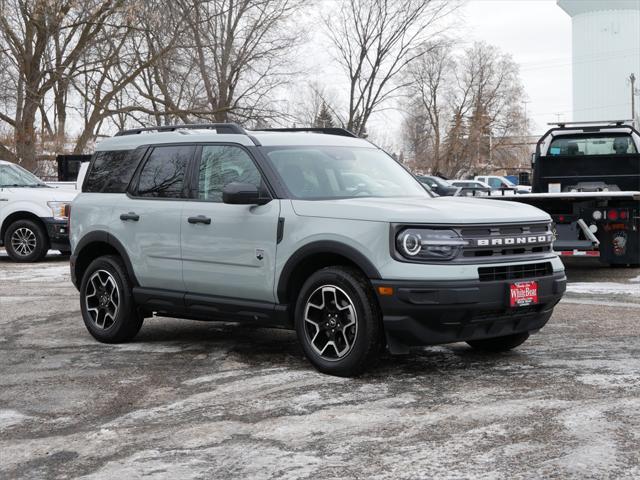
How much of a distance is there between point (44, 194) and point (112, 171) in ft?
29.5

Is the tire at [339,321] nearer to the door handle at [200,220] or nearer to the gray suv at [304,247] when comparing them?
the gray suv at [304,247]

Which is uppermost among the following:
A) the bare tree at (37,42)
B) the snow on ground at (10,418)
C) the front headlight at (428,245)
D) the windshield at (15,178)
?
the bare tree at (37,42)

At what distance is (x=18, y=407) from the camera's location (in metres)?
5.85

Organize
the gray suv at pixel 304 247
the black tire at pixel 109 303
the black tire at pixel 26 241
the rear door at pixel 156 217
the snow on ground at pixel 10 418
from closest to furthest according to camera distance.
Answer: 1. the snow on ground at pixel 10 418
2. the gray suv at pixel 304 247
3. the rear door at pixel 156 217
4. the black tire at pixel 109 303
5. the black tire at pixel 26 241

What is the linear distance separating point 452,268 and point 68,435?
101 inches

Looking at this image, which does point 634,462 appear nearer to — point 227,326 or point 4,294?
point 227,326

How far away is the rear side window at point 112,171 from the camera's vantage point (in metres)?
8.12

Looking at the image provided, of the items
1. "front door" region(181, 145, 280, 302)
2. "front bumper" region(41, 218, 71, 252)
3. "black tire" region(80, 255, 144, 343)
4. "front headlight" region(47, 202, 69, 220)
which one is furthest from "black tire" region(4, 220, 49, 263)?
"front door" region(181, 145, 280, 302)

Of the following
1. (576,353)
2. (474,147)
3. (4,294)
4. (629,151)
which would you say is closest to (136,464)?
(576,353)

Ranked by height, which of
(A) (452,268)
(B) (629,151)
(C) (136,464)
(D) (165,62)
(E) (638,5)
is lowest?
(C) (136,464)

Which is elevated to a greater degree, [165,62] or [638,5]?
[638,5]

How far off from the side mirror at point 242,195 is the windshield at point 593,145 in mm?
10154

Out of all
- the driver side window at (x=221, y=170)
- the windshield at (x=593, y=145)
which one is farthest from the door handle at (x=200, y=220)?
the windshield at (x=593, y=145)

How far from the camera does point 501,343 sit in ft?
23.8
